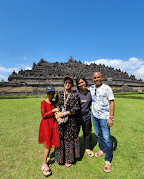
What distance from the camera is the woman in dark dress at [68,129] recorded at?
259 cm

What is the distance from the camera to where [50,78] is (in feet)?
90.2

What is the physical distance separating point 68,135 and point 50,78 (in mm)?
25983

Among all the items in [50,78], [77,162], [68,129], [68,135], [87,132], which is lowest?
[77,162]

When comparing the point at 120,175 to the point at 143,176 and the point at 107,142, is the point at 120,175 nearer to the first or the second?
the point at 143,176

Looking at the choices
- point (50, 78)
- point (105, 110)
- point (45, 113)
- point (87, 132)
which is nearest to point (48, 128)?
point (45, 113)

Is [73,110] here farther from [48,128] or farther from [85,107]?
[48,128]

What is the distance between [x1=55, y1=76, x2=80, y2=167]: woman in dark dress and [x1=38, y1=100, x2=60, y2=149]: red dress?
0.15 m

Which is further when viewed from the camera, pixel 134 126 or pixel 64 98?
pixel 134 126

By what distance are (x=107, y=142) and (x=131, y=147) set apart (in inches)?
56.2

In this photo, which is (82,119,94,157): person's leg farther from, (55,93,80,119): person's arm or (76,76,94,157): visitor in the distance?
(55,93,80,119): person's arm

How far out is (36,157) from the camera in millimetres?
2934

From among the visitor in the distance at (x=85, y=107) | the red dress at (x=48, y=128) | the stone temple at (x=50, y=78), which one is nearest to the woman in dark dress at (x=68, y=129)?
the red dress at (x=48, y=128)

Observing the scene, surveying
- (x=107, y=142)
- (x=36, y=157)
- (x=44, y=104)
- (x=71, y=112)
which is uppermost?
(x=44, y=104)

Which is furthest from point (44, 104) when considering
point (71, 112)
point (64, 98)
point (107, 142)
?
point (107, 142)
